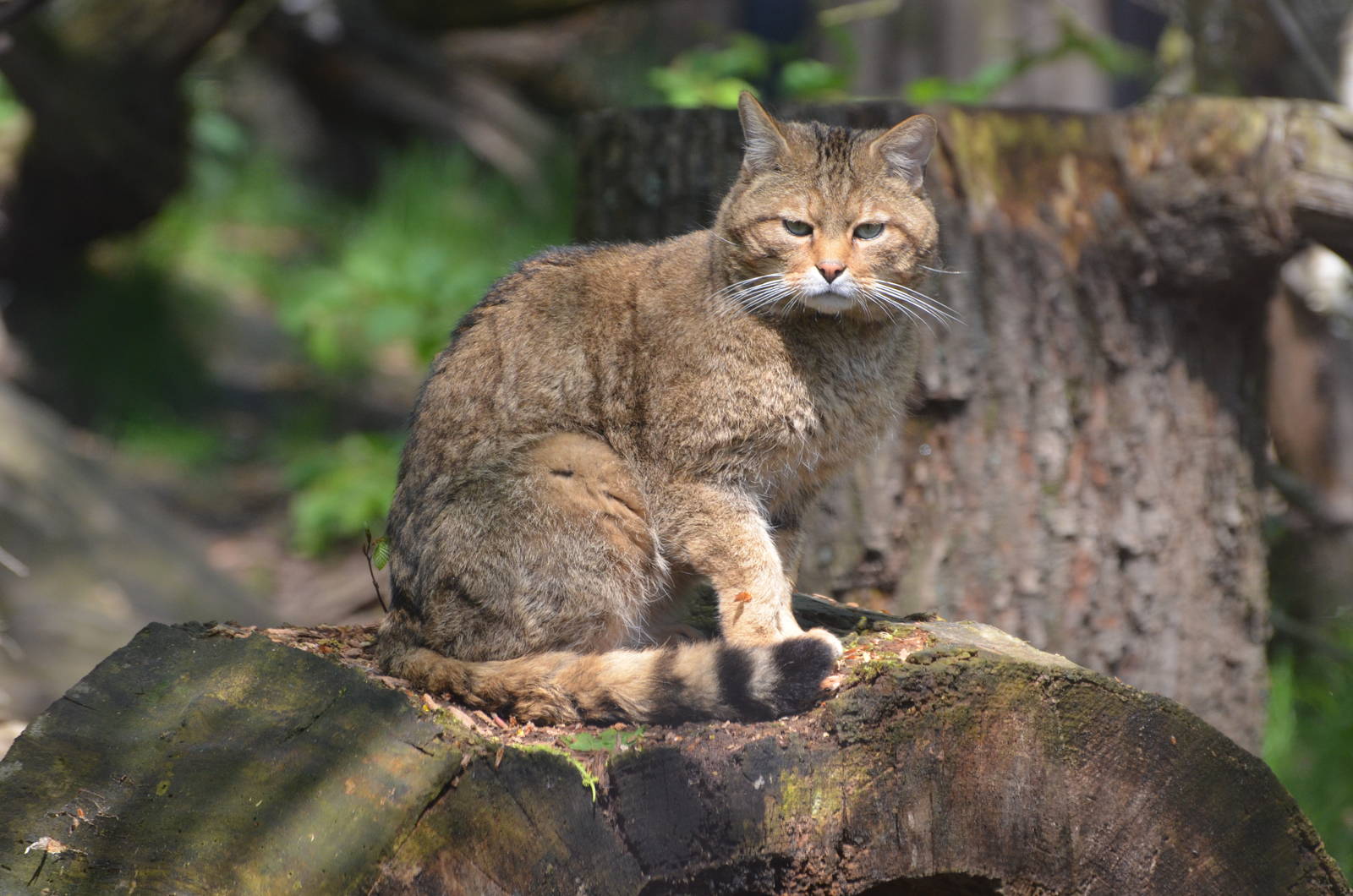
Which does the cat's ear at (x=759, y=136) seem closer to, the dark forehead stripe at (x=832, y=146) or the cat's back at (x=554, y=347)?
the dark forehead stripe at (x=832, y=146)

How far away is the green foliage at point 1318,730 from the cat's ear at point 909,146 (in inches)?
115

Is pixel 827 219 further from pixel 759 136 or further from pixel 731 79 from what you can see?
pixel 731 79

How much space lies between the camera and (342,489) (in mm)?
7598

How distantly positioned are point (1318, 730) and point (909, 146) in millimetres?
3869

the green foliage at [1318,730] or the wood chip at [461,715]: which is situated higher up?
the wood chip at [461,715]

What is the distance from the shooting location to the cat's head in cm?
305

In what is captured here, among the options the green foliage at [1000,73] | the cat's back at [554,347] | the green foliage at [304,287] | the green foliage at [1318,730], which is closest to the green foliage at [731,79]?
the green foliage at [1000,73]

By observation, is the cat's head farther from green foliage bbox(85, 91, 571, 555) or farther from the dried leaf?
green foliage bbox(85, 91, 571, 555)

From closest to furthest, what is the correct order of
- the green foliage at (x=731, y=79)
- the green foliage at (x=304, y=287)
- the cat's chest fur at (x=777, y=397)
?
1. the cat's chest fur at (x=777, y=397)
2. the green foliage at (x=731, y=79)
3. the green foliage at (x=304, y=287)

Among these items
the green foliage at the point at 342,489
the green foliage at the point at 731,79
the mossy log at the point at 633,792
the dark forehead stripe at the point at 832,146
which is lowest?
the green foliage at the point at 342,489

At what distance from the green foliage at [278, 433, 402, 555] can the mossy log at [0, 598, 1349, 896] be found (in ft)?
15.7

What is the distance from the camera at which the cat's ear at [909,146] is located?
10.4ft

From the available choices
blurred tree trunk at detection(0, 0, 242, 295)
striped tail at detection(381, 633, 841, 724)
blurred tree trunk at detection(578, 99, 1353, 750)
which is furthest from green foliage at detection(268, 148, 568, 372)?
striped tail at detection(381, 633, 841, 724)

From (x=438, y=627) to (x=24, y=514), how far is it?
4275 millimetres
